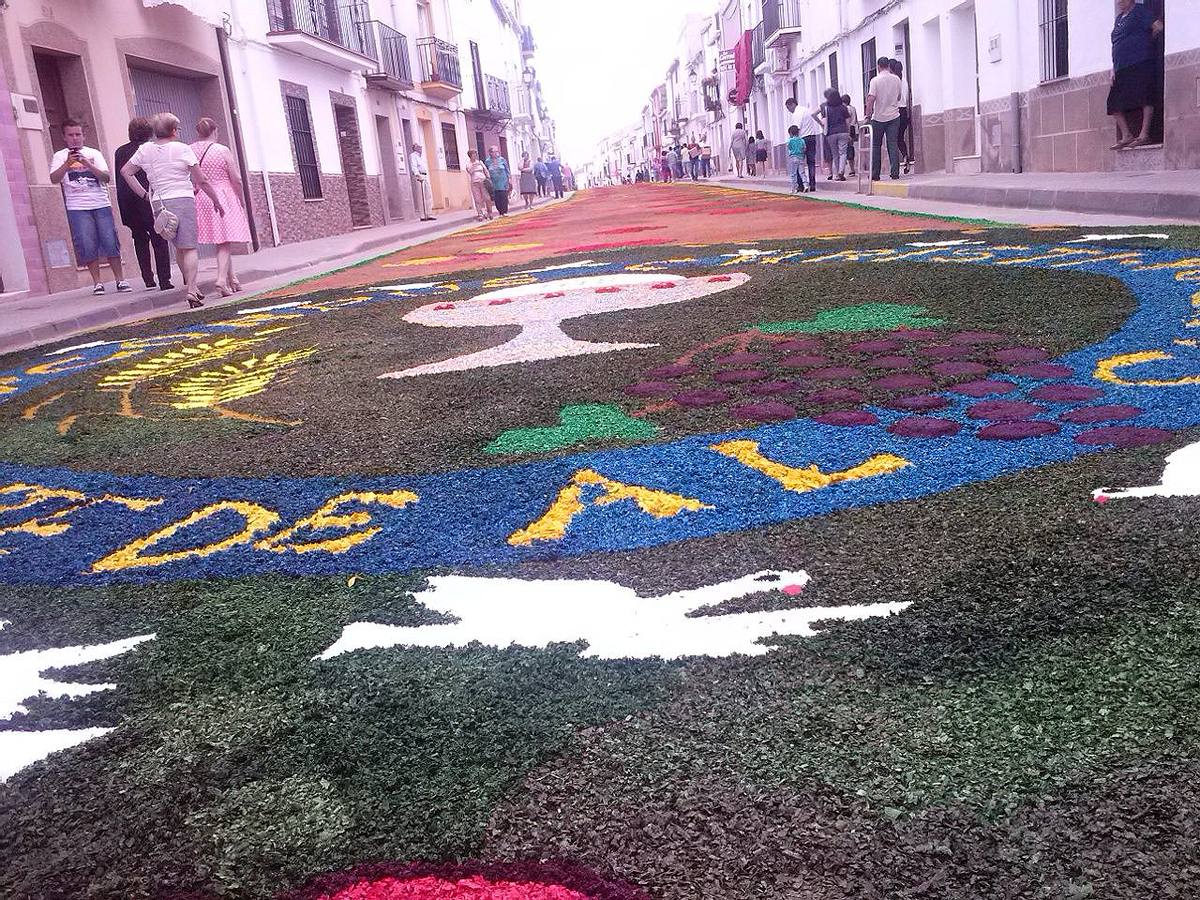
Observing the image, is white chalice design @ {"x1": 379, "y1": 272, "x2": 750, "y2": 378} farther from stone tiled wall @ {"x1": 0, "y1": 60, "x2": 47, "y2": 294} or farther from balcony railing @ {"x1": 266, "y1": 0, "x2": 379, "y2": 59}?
balcony railing @ {"x1": 266, "y1": 0, "x2": 379, "y2": 59}

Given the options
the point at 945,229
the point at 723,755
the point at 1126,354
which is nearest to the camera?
the point at 723,755

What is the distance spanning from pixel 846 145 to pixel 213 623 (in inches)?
677

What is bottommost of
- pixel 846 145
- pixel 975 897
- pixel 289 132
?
pixel 975 897

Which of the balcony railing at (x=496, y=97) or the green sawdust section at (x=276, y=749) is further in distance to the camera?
the balcony railing at (x=496, y=97)

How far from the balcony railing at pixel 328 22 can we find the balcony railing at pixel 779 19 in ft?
38.5

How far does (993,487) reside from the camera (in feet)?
6.16

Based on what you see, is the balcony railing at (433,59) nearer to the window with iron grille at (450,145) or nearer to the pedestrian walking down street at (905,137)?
the window with iron grille at (450,145)

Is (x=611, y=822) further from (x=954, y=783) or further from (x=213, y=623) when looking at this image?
(x=213, y=623)

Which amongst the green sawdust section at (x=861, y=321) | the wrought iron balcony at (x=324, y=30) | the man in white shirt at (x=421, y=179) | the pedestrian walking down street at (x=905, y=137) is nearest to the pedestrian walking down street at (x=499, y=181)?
the man in white shirt at (x=421, y=179)

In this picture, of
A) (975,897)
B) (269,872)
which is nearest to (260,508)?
(269,872)

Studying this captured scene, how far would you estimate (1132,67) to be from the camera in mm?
9977

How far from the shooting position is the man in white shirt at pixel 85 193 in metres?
8.27

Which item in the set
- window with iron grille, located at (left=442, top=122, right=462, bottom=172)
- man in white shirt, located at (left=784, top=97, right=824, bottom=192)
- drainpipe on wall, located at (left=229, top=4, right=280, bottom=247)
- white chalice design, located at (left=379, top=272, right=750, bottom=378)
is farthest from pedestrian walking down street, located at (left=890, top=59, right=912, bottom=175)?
window with iron grille, located at (left=442, top=122, right=462, bottom=172)

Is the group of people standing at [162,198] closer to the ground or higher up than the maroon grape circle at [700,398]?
higher up
